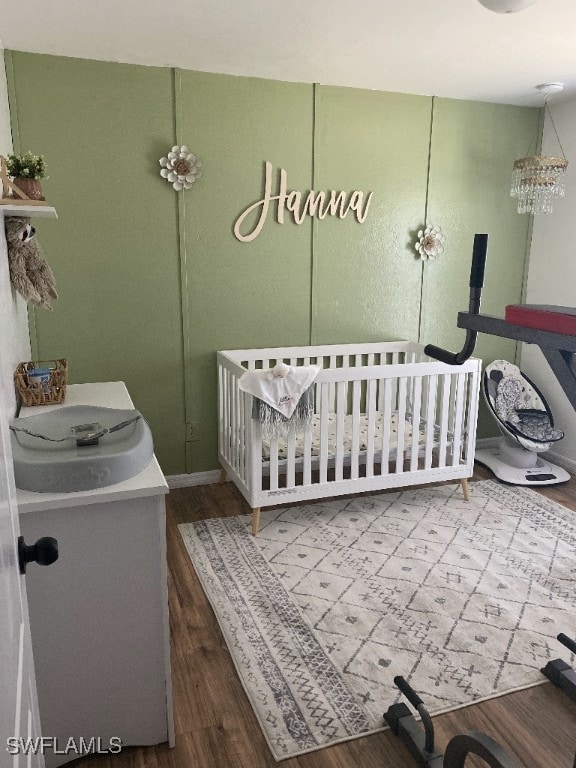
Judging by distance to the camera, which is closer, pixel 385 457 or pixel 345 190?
pixel 385 457

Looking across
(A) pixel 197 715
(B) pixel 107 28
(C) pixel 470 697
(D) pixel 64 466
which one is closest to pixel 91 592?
(D) pixel 64 466

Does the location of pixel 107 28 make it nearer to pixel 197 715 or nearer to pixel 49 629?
pixel 49 629

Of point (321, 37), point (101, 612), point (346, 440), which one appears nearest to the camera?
point (101, 612)

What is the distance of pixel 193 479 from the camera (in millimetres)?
3549

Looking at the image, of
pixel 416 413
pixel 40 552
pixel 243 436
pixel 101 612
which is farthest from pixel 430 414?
pixel 40 552

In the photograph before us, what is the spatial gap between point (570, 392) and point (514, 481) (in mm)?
2774

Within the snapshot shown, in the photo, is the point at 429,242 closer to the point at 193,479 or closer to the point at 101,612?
the point at 193,479

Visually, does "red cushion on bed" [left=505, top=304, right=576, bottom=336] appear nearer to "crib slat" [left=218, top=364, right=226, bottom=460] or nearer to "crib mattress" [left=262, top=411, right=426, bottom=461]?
"crib mattress" [left=262, top=411, right=426, bottom=461]

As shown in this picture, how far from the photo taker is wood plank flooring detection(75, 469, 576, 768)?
1631mm

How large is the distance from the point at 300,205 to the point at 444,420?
1.48 m

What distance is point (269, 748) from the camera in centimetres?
167

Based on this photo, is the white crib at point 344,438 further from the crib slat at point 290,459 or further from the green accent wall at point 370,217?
the green accent wall at point 370,217

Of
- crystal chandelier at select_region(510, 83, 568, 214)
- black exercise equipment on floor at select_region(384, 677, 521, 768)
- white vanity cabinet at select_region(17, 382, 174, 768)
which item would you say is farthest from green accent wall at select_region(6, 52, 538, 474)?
black exercise equipment on floor at select_region(384, 677, 521, 768)

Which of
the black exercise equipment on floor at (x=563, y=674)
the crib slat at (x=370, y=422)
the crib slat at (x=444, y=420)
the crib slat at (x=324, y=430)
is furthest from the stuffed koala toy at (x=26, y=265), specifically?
the black exercise equipment on floor at (x=563, y=674)
